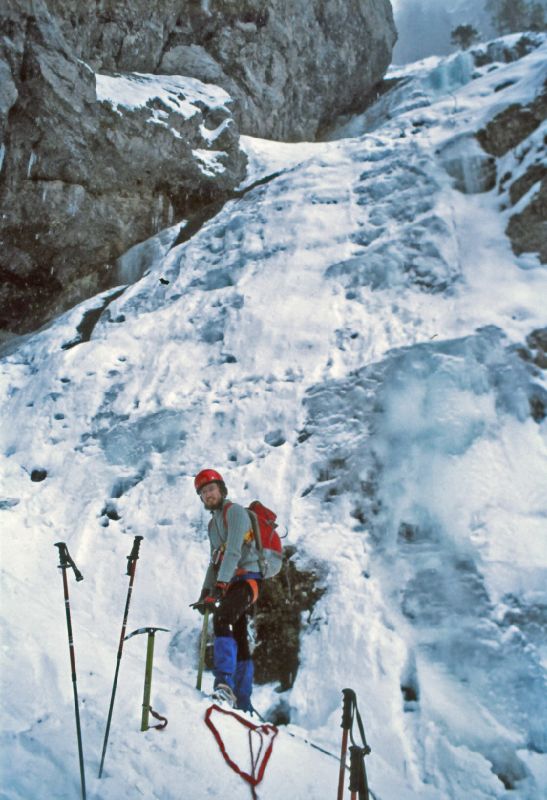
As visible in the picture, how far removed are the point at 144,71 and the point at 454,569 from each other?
70.0ft

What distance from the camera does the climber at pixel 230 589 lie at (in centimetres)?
441

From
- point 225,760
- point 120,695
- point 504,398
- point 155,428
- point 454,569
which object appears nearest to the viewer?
point 225,760

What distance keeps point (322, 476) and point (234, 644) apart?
3280 mm

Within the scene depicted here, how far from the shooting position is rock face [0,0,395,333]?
50.0ft

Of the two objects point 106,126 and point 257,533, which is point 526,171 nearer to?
point 257,533

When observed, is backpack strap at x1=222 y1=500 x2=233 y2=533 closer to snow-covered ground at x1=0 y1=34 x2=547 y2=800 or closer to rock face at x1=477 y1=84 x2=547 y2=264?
snow-covered ground at x1=0 y1=34 x2=547 y2=800

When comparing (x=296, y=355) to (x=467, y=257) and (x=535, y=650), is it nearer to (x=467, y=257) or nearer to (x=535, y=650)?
(x=467, y=257)

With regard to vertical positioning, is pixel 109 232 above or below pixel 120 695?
above

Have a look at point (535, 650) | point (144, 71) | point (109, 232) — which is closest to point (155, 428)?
point (535, 650)

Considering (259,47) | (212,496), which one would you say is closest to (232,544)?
(212,496)

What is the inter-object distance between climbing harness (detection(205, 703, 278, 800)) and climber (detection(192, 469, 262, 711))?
1.27ft

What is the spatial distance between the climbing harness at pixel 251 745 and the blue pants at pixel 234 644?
1.36ft

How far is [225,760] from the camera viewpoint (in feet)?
11.5

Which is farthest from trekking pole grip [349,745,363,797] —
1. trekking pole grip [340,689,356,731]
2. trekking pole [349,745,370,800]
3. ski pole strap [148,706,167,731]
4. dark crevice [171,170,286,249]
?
dark crevice [171,170,286,249]
